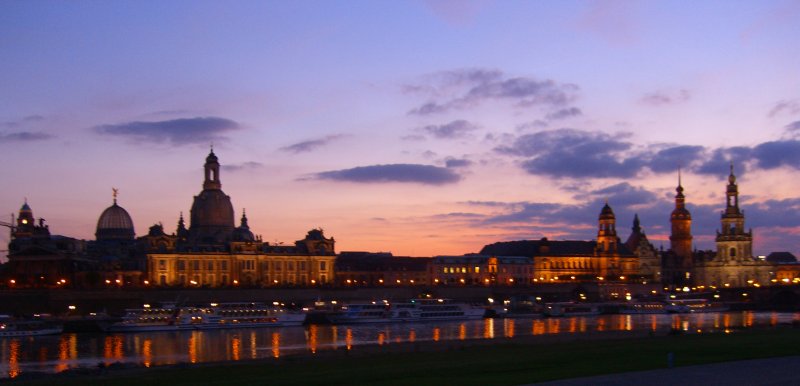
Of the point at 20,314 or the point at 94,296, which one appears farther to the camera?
the point at 94,296

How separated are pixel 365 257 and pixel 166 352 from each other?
95.5 m

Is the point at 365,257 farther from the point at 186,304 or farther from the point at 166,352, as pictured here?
the point at 166,352

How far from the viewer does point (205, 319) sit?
84.6m

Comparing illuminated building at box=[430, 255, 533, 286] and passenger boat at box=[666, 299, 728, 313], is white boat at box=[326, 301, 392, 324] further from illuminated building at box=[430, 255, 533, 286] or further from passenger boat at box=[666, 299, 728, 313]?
illuminated building at box=[430, 255, 533, 286]

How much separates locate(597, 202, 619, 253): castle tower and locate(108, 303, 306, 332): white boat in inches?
3426

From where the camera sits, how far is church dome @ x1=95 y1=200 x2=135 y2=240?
140 m

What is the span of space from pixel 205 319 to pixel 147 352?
26346 millimetres

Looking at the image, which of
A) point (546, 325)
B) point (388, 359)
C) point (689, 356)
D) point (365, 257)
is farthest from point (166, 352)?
point (365, 257)

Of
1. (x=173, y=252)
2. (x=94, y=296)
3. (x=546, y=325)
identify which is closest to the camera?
(x=546, y=325)

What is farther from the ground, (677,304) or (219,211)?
(219,211)

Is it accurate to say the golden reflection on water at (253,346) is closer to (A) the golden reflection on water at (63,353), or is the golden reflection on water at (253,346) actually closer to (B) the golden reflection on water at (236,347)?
(B) the golden reflection on water at (236,347)

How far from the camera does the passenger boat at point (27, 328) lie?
2972 inches

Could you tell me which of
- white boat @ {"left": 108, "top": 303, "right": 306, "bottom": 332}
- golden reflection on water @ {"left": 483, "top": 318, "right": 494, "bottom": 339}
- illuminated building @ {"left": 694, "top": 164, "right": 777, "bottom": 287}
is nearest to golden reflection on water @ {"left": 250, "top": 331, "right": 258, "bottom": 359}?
white boat @ {"left": 108, "top": 303, "right": 306, "bottom": 332}

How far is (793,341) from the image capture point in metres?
40.3
